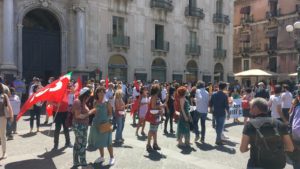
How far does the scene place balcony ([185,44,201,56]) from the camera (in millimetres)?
A: 30172

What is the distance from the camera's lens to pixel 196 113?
1021 centimetres

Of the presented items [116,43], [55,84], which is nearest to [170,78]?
[116,43]

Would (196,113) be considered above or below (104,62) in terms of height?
below

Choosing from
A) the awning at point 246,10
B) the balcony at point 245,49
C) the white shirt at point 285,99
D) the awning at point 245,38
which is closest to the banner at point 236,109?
the white shirt at point 285,99

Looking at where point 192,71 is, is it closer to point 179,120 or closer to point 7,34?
point 7,34

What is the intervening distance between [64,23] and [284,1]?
98.9ft

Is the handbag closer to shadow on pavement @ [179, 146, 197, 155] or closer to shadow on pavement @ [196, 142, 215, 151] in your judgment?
shadow on pavement @ [179, 146, 197, 155]

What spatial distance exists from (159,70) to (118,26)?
18.2ft

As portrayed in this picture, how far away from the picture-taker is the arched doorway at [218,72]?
1339 inches

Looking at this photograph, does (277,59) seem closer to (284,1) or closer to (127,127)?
(284,1)

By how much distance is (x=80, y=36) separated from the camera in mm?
22422

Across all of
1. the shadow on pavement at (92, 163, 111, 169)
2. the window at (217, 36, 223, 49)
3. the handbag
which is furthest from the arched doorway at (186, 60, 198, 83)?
the handbag

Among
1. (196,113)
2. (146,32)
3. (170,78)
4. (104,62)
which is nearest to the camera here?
(196,113)

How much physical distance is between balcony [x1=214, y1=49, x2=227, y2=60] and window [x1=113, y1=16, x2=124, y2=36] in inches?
467
